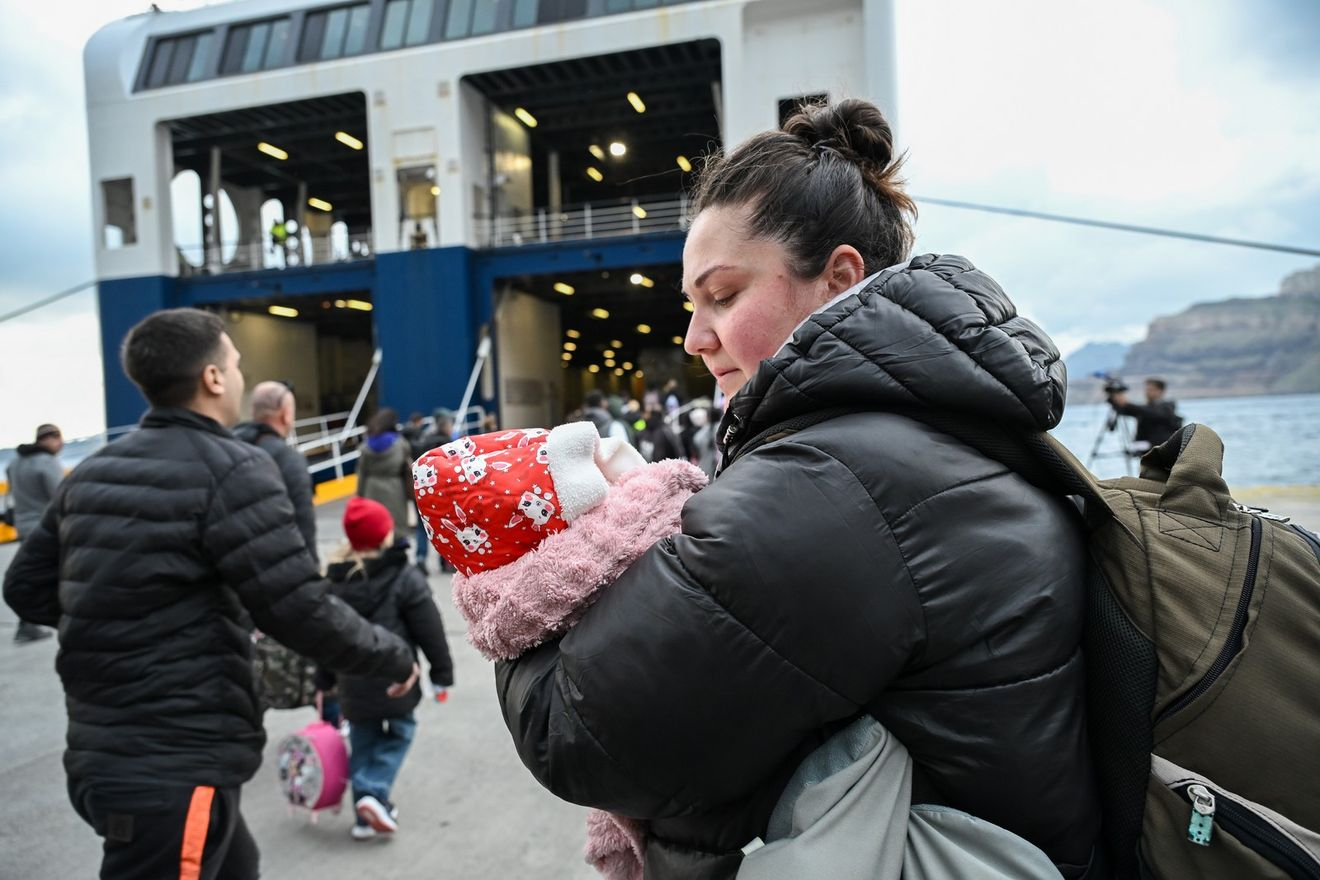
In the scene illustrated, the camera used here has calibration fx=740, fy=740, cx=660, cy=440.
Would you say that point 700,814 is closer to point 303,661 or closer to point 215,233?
point 303,661

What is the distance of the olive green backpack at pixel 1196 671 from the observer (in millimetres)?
807

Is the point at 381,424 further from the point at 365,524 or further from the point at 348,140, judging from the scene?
the point at 348,140

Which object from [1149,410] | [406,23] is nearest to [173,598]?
[1149,410]

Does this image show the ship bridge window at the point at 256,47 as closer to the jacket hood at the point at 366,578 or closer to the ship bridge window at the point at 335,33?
the ship bridge window at the point at 335,33

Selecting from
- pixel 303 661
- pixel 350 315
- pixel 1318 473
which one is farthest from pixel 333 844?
pixel 350 315

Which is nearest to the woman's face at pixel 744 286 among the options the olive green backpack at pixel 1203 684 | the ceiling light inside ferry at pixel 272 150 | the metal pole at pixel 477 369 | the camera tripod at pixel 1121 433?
the olive green backpack at pixel 1203 684

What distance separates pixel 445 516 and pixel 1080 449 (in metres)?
14.0

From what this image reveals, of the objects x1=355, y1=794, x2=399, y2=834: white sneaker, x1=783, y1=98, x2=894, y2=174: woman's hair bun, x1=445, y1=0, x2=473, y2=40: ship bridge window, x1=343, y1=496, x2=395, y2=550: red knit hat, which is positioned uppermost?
Answer: x1=445, y1=0, x2=473, y2=40: ship bridge window

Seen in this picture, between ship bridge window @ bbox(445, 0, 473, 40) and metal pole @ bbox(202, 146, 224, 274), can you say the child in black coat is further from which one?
metal pole @ bbox(202, 146, 224, 274)

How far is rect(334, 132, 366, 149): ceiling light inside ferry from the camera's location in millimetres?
21516

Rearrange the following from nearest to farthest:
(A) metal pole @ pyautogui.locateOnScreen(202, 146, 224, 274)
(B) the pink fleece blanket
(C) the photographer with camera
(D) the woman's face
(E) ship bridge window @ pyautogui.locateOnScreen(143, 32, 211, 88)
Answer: (B) the pink fleece blanket → (D) the woman's face → (C) the photographer with camera → (E) ship bridge window @ pyautogui.locateOnScreen(143, 32, 211, 88) → (A) metal pole @ pyautogui.locateOnScreen(202, 146, 224, 274)

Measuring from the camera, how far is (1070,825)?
0.86m

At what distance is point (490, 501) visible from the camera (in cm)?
99

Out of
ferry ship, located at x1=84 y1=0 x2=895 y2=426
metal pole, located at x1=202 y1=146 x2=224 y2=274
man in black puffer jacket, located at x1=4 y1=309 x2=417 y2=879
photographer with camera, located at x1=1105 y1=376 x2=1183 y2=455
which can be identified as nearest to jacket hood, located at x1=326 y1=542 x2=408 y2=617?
man in black puffer jacket, located at x1=4 y1=309 x2=417 y2=879
